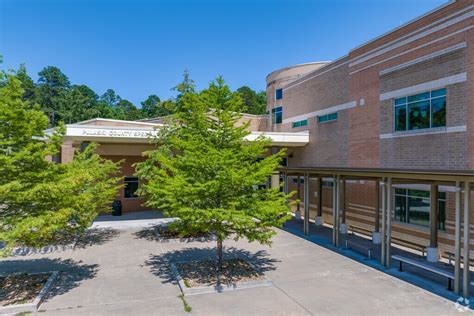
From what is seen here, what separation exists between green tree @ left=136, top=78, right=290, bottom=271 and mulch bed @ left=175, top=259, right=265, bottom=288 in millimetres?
492

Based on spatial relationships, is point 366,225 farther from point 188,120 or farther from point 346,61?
point 188,120

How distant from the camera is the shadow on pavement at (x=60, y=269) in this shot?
9.87 m

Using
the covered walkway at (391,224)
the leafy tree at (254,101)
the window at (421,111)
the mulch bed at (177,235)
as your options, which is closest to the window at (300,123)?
the covered walkway at (391,224)

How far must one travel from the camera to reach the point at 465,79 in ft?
41.8

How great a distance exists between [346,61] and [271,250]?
12.0m

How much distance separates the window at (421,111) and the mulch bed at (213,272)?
963 cm

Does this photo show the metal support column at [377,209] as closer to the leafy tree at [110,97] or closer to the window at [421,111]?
the window at [421,111]

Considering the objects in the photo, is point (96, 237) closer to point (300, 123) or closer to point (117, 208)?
point (117, 208)

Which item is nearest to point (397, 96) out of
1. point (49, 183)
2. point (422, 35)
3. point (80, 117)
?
point (422, 35)

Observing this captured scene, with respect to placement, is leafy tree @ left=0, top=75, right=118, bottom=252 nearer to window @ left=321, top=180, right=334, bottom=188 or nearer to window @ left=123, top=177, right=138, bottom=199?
window @ left=123, top=177, right=138, bottom=199

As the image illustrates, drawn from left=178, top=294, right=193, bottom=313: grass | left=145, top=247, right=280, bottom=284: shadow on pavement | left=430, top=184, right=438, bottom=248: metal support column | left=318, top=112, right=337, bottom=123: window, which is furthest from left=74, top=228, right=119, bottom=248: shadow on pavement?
left=318, top=112, right=337, bottom=123: window

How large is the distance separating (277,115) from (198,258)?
18864mm

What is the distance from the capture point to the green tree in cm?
936

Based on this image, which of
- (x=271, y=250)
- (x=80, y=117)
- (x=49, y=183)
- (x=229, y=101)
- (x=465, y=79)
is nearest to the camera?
(x=49, y=183)
